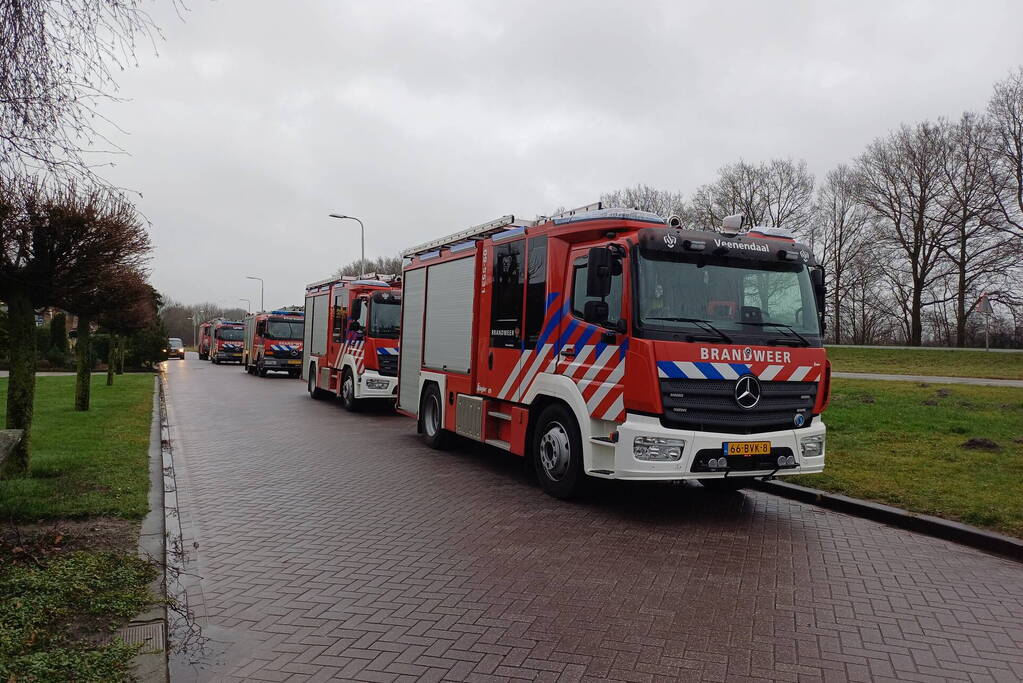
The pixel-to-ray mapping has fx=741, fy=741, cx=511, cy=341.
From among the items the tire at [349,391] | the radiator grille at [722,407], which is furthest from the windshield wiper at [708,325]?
the tire at [349,391]

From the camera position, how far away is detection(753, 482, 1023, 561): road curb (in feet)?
19.9

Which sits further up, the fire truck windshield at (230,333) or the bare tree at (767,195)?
the bare tree at (767,195)

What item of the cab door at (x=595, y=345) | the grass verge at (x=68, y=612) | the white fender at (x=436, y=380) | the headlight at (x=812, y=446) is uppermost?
the cab door at (x=595, y=345)

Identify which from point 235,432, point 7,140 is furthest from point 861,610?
point 235,432

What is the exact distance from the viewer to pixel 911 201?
3950 centimetres

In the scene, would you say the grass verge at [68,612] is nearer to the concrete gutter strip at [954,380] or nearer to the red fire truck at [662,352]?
the red fire truck at [662,352]

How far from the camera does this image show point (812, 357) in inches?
280

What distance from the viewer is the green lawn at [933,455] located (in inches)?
281

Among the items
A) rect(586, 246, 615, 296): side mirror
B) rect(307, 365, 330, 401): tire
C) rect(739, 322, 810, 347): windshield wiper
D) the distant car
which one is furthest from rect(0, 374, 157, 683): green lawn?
the distant car

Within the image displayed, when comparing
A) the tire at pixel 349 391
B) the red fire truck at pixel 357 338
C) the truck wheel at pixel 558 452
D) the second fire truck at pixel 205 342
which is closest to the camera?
the truck wheel at pixel 558 452

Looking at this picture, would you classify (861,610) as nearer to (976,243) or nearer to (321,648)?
(321,648)

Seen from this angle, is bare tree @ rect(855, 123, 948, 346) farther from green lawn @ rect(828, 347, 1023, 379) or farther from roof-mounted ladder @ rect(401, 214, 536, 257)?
roof-mounted ladder @ rect(401, 214, 536, 257)

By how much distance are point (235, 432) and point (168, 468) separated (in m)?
3.56

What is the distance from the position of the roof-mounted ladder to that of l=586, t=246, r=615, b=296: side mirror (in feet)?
6.97
